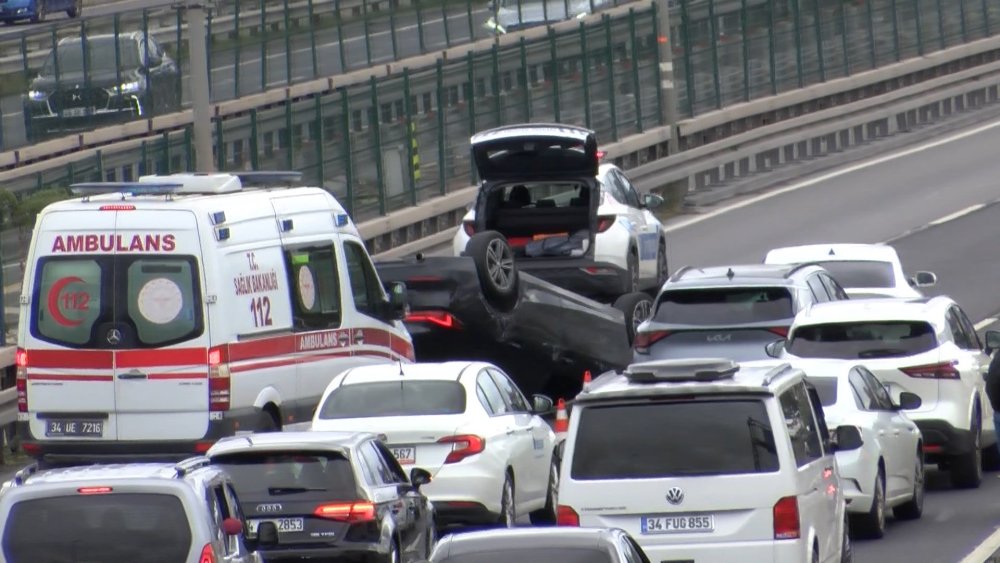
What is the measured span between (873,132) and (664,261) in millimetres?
18818

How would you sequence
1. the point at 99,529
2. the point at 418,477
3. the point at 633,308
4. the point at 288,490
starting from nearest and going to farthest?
the point at 99,529 < the point at 288,490 < the point at 418,477 < the point at 633,308

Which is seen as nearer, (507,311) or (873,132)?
(507,311)

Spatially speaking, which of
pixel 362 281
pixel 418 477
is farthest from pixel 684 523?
pixel 362 281

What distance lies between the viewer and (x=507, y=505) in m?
17.0

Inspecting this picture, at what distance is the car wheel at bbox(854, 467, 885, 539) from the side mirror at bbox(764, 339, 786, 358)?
2239mm

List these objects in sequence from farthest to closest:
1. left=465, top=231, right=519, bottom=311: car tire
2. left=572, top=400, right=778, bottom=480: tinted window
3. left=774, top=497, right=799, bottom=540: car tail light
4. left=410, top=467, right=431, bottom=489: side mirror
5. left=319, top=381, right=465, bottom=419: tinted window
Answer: left=465, top=231, right=519, bottom=311: car tire, left=319, top=381, right=465, bottom=419: tinted window, left=410, top=467, right=431, bottom=489: side mirror, left=572, top=400, right=778, bottom=480: tinted window, left=774, top=497, right=799, bottom=540: car tail light

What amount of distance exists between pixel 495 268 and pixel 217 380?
4.34 m

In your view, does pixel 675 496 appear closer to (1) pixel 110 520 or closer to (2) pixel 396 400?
(1) pixel 110 520

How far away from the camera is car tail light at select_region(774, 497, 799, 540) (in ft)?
40.4

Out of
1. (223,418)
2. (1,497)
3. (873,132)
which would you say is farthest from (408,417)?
(873,132)

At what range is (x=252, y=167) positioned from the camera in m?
30.1

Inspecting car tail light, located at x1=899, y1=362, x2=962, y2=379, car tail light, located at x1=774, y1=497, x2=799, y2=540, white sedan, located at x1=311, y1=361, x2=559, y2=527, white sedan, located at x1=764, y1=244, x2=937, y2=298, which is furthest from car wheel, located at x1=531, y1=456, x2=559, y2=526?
white sedan, located at x1=764, y1=244, x2=937, y2=298

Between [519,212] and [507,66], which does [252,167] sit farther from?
[507,66]

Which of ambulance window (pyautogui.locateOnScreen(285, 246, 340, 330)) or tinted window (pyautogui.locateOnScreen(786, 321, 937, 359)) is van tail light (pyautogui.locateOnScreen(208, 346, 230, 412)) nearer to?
ambulance window (pyautogui.locateOnScreen(285, 246, 340, 330))
